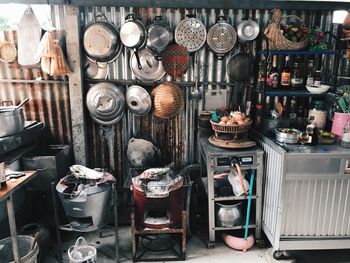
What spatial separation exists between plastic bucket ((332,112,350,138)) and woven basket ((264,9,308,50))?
85cm

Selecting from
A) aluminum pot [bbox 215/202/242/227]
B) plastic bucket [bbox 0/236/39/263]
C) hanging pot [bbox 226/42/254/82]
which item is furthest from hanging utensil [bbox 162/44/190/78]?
plastic bucket [bbox 0/236/39/263]

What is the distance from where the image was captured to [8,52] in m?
3.66

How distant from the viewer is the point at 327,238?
290 centimetres

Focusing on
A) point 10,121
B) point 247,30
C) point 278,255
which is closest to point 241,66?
point 247,30

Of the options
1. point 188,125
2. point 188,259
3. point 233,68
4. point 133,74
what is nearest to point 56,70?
point 133,74

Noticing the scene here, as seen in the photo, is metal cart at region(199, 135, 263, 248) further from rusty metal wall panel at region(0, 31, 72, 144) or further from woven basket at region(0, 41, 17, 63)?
woven basket at region(0, 41, 17, 63)

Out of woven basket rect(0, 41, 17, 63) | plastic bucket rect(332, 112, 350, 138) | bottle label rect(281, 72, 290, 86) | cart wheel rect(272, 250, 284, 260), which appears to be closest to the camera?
cart wheel rect(272, 250, 284, 260)

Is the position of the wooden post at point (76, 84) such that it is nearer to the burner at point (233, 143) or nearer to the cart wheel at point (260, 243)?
the burner at point (233, 143)

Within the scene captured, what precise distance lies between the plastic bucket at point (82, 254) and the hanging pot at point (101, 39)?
2.16 m

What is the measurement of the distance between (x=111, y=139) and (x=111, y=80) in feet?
2.64

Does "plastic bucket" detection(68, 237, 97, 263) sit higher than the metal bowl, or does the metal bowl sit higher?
the metal bowl

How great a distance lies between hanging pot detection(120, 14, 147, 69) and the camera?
3545 mm

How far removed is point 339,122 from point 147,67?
233 cm

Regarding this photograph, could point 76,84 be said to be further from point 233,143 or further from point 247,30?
point 247,30
